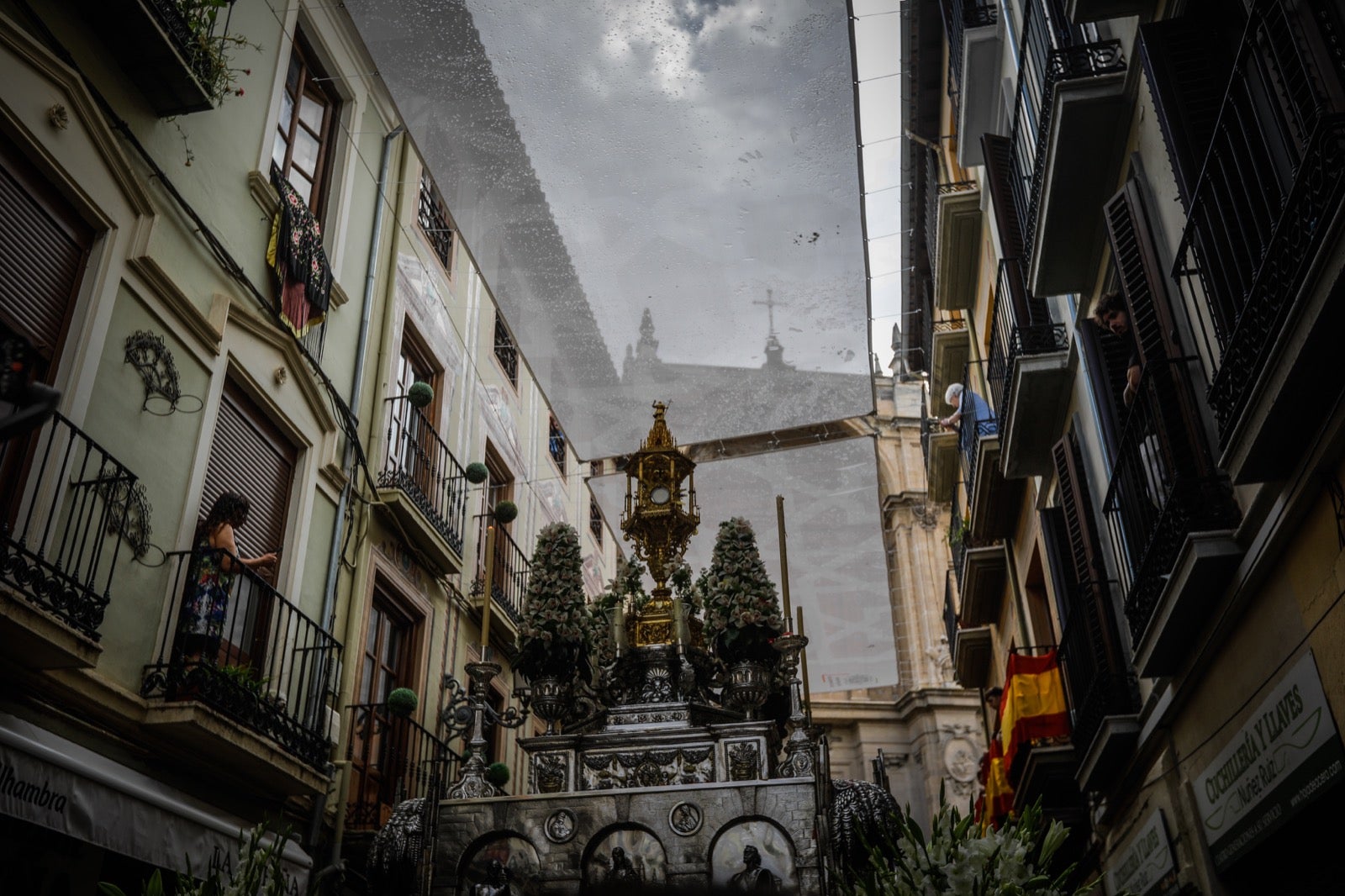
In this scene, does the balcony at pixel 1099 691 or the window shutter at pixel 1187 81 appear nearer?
the window shutter at pixel 1187 81

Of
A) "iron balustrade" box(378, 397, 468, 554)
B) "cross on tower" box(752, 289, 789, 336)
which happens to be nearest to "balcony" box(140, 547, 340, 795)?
"iron balustrade" box(378, 397, 468, 554)

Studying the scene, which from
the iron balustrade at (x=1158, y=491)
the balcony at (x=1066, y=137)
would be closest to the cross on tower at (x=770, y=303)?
the balcony at (x=1066, y=137)

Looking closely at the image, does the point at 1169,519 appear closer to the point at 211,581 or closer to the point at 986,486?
the point at 211,581

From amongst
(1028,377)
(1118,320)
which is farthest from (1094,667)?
(1118,320)

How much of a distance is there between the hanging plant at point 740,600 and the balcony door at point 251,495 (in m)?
2.93

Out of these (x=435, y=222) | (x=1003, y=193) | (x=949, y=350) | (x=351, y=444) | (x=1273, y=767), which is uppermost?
(x=435, y=222)

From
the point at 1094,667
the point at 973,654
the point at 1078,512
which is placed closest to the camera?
the point at 1094,667

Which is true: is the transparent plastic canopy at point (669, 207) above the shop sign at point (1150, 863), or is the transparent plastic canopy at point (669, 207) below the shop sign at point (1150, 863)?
above

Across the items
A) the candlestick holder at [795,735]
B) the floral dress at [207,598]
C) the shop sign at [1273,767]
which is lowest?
the shop sign at [1273,767]

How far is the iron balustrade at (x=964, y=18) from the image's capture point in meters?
10.2

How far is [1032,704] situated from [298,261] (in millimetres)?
6799

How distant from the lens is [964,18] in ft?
33.9

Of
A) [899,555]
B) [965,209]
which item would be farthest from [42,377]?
[899,555]

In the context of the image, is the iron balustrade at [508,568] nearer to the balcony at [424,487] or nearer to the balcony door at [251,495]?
the balcony at [424,487]
